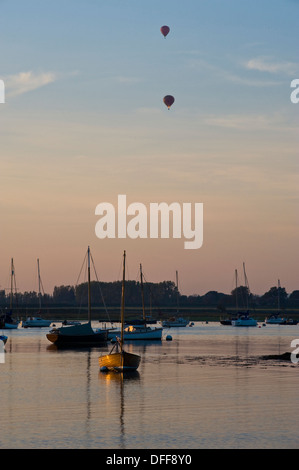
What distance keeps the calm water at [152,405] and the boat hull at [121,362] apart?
1332 mm

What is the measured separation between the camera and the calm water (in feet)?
145

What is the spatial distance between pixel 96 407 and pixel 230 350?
228 feet

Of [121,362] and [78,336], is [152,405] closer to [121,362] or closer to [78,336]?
[121,362]

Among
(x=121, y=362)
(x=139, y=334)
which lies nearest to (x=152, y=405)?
(x=121, y=362)

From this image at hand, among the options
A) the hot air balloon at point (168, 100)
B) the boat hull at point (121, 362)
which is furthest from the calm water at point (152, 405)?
the hot air balloon at point (168, 100)

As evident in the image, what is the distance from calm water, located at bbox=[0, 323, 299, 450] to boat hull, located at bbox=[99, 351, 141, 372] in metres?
1.33

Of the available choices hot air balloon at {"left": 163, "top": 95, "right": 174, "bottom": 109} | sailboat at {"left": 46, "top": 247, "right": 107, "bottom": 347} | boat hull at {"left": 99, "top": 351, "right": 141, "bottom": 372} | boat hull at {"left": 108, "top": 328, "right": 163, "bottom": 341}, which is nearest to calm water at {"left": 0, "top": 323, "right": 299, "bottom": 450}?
boat hull at {"left": 99, "top": 351, "right": 141, "bottom": 372}

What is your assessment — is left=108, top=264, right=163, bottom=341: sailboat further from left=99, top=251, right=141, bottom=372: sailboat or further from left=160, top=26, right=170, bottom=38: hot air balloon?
left=99, top=251, right=141, bottom=372: sailboat

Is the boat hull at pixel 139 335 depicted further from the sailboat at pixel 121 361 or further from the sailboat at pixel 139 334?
the sailboat at pixel 121 361

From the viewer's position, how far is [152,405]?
5772 centimetres

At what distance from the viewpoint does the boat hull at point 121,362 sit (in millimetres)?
78625

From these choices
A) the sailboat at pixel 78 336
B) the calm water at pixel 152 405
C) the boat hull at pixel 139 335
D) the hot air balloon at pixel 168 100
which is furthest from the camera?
the boat hull at pixel 139 335
